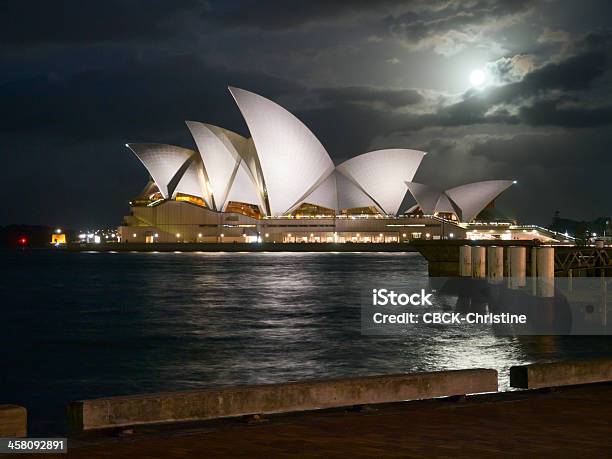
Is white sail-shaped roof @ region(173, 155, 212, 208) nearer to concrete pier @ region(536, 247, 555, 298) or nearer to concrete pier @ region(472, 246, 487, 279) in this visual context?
concrete pier @ region(472, 246, 487, 279)

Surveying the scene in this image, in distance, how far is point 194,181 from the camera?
114000mm

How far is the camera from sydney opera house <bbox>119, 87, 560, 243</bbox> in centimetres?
10256

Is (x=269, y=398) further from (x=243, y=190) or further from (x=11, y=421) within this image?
(x=243, y=190)

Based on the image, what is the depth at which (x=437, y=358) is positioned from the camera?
65.0ft

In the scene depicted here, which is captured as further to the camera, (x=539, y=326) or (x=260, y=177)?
(x=260, y=177)

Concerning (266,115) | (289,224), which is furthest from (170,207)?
(266,115)

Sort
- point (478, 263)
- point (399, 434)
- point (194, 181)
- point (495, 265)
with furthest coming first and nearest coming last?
1. point (194, 181)
2. point (478, 263)
3. point (495, 265)
4. point (399, 434)

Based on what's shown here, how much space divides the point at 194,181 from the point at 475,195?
1508 inches

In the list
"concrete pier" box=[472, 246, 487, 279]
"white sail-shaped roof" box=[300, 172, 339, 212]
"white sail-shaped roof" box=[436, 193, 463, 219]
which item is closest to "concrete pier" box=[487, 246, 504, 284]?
"concrete pier" box=[472, 246, 487, 279]

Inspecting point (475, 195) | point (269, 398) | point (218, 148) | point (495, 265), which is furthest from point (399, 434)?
point (475, 195)

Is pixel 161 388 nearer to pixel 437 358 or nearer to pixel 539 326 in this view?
pixel 437 358

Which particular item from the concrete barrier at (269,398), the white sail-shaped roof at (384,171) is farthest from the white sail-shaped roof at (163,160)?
the concrete barrier at (269,398)

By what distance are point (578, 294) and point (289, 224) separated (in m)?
96.0

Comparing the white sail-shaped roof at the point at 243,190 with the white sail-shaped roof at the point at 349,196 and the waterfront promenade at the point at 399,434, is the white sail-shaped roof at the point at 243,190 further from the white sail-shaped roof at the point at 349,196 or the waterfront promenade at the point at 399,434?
the waterfront promenade at the point at 399,434
